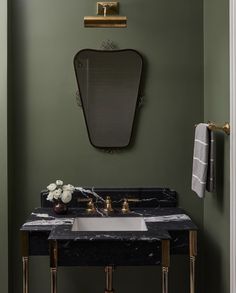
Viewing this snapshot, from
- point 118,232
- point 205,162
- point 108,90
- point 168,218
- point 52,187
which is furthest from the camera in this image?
point 108,90

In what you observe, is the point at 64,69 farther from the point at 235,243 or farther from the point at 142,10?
the point at 235,243

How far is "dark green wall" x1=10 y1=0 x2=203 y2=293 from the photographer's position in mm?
3000

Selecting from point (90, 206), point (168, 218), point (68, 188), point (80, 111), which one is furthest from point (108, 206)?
point (80, 111)

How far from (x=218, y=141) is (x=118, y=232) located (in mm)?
Answer: 796

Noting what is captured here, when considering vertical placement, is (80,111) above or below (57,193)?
above

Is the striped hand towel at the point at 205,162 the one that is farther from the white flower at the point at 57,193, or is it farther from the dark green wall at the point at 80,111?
the white flower at the point at 57,193

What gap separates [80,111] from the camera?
3.01 metres

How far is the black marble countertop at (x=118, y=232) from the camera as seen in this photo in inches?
89.8

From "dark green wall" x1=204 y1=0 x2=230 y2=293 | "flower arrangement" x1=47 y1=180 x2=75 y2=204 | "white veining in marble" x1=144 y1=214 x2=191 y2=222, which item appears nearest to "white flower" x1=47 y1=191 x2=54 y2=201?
"flower arrangement" x1=47 y1=180 x2=75 y2=204

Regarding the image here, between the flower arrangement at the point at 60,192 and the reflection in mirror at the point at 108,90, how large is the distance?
35 centimetres

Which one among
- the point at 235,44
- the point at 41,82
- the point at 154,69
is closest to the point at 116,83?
the point at 154,69

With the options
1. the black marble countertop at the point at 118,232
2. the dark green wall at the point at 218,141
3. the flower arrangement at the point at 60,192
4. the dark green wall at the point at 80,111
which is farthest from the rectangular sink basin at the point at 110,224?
the dark green wall at the point at 218,141

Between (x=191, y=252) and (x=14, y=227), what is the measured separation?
1186mm

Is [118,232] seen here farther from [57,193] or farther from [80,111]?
[80,111]
